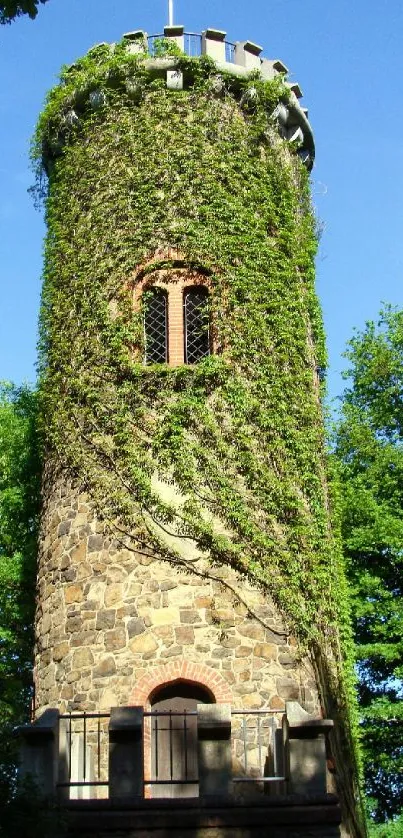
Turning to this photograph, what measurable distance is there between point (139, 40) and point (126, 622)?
854 cm

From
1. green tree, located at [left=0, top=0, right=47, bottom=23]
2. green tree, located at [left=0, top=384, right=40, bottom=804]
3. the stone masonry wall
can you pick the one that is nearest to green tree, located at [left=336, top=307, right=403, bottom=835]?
green tree, located at [left=0, top=384, right=40, bottom=804]

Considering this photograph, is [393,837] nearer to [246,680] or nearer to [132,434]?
[246,680]

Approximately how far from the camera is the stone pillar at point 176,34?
1587 centimetres

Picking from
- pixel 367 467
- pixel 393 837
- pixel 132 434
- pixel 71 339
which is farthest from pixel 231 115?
pixel 393 837

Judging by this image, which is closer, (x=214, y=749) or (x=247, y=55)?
(x=214, y=749)

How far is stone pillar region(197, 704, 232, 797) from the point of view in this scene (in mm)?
8977

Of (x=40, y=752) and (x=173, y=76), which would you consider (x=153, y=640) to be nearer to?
(x=40, y=752)

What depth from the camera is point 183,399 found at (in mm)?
13039

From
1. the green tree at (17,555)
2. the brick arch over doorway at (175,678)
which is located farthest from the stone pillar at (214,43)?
the brick arch over doorway at (175,678)

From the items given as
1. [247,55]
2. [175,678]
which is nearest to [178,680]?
[175,678]

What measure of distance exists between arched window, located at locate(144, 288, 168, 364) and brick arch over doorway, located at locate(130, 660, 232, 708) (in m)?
3.91

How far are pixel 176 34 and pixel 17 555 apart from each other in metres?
9.73

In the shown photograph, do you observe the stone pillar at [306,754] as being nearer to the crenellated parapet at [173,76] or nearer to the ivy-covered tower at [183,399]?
the ivy-covered tower at [183,399]

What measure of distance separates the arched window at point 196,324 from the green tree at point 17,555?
5736 millimetres
